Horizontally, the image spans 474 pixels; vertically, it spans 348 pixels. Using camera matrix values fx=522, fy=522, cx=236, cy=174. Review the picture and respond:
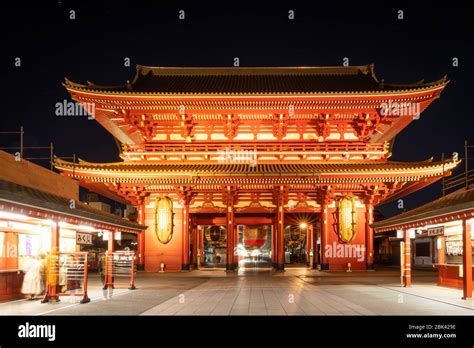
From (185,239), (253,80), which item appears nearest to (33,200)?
(185,239)

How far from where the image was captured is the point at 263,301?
56.6 feet

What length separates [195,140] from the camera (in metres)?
34.3

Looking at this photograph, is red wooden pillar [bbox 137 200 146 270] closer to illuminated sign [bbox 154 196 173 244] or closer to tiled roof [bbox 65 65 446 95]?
illuminated sign [bbox 154 196 173 244]

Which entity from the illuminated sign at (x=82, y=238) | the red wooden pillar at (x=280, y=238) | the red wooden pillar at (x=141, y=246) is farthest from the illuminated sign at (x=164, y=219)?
the illuminated sign at (x=82, y=238)

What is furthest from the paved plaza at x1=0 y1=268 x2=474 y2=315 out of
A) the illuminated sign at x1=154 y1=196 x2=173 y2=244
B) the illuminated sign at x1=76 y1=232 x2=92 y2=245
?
the illuminated sign at x1=154 y1=196 x2=173 y2=244

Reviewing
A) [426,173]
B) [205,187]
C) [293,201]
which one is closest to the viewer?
[426,173]

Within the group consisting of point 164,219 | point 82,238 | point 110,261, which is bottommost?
point 110,261

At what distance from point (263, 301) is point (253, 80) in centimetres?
2391

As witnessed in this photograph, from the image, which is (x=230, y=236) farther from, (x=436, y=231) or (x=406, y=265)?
(x=436, y=231)

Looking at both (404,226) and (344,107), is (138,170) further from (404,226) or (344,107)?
(404,226)

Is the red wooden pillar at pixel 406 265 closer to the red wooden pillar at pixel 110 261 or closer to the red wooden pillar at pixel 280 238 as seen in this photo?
the red wooden pillar at pixel 280 238

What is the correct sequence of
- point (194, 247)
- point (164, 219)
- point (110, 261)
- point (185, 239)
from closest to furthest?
1. point (110, 261)
2. point (164, 219)
3. point (185, 239)
4. point (194, 247)
